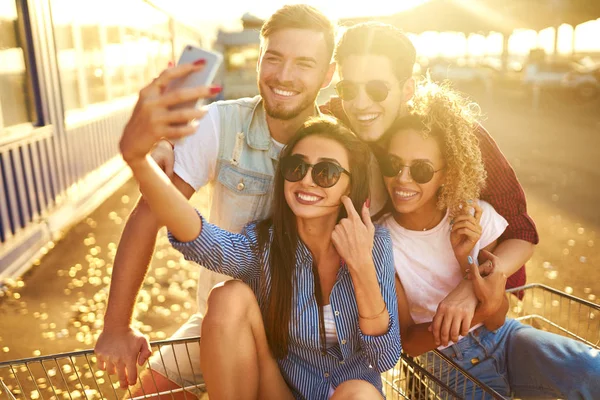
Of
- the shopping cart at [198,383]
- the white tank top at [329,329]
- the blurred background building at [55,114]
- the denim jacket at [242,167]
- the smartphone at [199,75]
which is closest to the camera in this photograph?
the smartphone at [199,75]

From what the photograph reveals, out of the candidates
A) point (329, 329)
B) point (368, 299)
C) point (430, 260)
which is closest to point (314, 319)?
point (329, 329)

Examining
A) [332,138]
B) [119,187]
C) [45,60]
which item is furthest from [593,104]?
[332,138]

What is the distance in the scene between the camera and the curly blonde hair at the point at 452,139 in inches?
86.0

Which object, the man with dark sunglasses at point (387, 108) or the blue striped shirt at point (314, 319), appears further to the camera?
the man with dark sunglasses at point (387, 108)

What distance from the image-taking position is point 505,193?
2408 mm

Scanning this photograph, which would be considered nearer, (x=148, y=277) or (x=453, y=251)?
(x=453, y=251)

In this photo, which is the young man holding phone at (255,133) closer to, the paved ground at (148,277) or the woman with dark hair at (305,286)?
the woman with dark hair at (305,286)

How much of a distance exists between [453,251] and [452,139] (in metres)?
0.51

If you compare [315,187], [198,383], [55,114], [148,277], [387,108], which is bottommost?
[148,277]

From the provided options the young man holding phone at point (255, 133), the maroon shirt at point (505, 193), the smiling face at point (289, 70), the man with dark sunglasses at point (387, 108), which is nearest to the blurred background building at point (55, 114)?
the young man holding phone at point (255, 133)

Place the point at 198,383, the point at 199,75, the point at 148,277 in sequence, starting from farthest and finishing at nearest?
the point at 148,277 → the point at 198,383 → the point at 199,75

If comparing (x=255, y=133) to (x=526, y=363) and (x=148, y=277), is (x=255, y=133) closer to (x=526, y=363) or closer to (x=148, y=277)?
(x=526, y=363)

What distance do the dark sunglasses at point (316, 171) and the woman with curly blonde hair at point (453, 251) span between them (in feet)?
1.09

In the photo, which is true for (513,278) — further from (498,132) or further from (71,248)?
(498,132)
